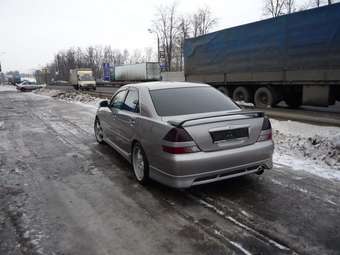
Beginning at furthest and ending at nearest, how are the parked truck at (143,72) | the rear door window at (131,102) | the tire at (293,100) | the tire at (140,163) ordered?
the parked truck at (143,72) → the tire at (293,100) → the rear door window at (131,102) → the tire at (140,163)

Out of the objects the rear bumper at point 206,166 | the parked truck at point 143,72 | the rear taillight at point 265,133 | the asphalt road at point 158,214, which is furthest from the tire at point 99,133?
the parked truck at point 143,72

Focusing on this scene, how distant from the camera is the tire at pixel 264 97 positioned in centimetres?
1370

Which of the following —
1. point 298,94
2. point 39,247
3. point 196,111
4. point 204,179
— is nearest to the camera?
point 39,247

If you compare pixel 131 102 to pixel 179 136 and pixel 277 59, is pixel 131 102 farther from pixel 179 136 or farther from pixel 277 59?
pixel 277 59

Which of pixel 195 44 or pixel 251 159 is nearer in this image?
pixel 251 159


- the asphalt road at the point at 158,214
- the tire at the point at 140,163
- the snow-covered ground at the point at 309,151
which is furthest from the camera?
the snow-covered ground at the point at 309,151

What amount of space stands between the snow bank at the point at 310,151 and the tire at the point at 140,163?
269 cm

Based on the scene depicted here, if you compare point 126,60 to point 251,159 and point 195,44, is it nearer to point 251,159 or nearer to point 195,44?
point 195,44

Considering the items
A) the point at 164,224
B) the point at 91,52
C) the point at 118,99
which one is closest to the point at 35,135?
the point at 118,99

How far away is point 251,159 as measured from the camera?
4.39 meters

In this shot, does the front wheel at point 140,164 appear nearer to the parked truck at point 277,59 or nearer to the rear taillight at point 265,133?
the rear taillight at point 265,133

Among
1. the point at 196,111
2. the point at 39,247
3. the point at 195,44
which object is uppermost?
the point at 195,44

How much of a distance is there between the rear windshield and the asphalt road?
3.80 ft

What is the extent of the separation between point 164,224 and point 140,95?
2.29m
